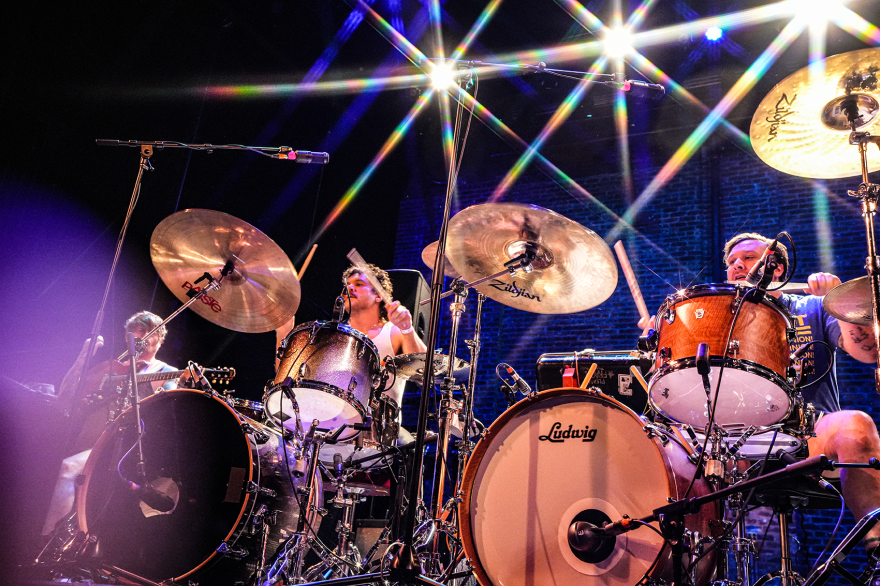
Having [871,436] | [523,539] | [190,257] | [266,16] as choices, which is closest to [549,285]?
[523,539]

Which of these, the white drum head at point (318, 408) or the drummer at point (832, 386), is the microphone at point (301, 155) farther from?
the drummer at point (832, 386)

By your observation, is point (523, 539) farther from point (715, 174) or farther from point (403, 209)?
point (403, 209)

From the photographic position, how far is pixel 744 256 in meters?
3.50

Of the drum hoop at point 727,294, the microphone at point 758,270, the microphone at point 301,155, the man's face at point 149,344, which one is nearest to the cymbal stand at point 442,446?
the microphone at point 301,155

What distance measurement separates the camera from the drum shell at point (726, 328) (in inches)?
94.9

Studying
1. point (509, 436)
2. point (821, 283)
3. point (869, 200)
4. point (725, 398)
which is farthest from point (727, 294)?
point (509, 436)

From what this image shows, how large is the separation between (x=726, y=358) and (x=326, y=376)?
1800 mm

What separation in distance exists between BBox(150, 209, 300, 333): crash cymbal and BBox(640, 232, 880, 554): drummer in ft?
7.94

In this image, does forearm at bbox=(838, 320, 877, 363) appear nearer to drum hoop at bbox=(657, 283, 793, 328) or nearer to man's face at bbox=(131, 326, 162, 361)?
drum hoop at bbox=(657, 283, 793, 328)

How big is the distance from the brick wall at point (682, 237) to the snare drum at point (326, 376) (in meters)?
3.20

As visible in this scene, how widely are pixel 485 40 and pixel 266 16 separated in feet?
6.95

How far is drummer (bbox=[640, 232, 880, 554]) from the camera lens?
2580 mm

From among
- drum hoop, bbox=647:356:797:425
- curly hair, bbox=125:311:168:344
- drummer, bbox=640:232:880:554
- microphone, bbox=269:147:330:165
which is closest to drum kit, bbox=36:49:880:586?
drum hoop, bbox=647:356:797:425

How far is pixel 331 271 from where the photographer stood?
6402 millimetres
